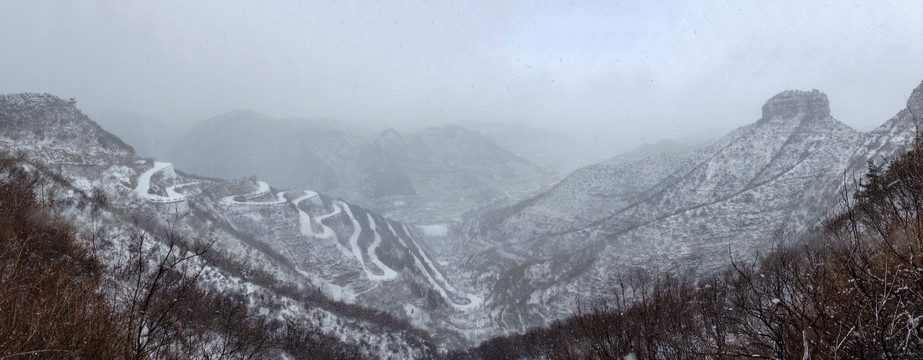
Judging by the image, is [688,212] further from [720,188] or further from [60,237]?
[60,237]

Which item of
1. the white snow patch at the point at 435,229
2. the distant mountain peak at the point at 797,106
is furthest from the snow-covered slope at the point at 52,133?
the distant mountain peak at the point at 797,106

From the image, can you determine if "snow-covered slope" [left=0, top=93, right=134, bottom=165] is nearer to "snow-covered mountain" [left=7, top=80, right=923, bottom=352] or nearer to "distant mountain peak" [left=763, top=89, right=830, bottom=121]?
"snow-covered mountain" [left=7, top=80, right=923, bottom=352]

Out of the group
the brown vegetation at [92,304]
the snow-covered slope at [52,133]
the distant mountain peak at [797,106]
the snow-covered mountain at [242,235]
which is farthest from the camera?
the distant mountain peak at [797,106]

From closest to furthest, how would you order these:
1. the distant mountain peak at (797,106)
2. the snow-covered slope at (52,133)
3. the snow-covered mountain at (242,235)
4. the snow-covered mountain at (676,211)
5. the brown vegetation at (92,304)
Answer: the brown vegetation at (92,304), the snow-covered mountain at (242,235), the snow-covered slope at (52,133), the snow-covered mountain at (676,211), the distant mountain peak at (797,106)

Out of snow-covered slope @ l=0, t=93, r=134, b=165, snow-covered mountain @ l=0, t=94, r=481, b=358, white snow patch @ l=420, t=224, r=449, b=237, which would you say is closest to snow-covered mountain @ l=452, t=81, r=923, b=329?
snow-covered mountain @ l=0, t=94, r=481, b=358

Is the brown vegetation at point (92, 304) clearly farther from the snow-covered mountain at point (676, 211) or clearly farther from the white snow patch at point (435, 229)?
the white snow patch at point (435, 229)

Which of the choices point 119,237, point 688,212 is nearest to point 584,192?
point 688,212

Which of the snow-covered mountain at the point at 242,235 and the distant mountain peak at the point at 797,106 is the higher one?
the distant mountain peak at the point at 797,106
